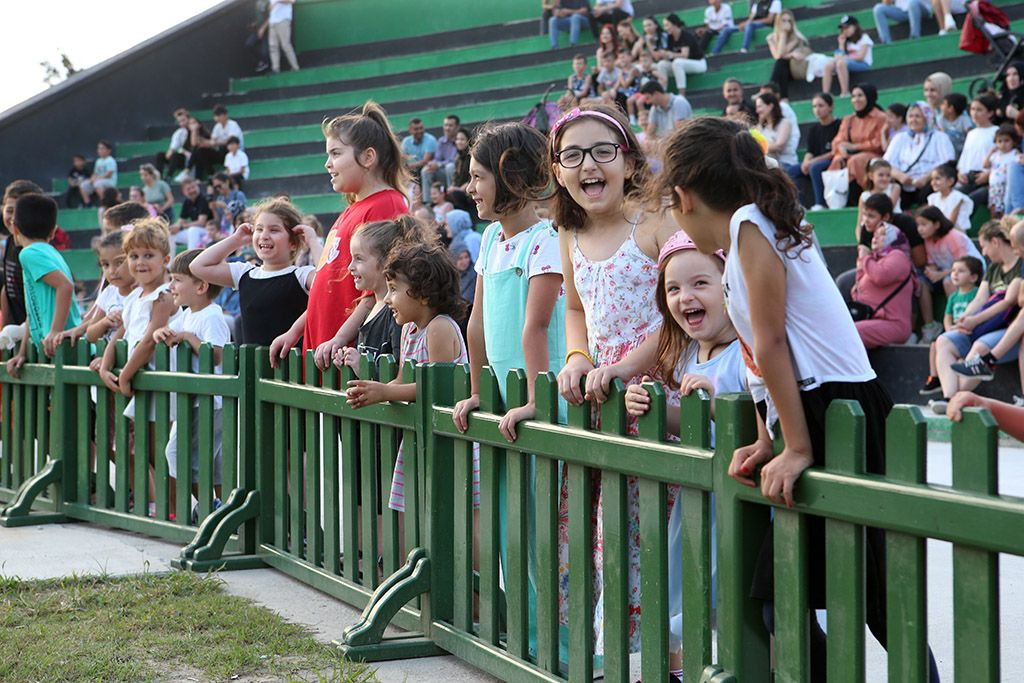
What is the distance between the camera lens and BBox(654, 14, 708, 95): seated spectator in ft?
53.6

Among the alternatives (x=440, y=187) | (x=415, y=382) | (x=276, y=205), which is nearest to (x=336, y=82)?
(x=440, y=187)

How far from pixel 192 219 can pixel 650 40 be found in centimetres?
659

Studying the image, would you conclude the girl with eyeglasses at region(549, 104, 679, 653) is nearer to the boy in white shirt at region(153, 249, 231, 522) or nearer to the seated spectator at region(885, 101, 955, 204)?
the boy in white shirt at region(153, 249, 231, 522)

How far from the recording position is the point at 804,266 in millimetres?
A: 2598

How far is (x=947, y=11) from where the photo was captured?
14664mm

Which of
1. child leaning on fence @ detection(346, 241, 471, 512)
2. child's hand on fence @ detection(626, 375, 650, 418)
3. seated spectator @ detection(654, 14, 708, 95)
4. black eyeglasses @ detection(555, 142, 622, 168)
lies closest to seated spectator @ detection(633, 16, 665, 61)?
seated spectator @ detection(654, 14, 708, 95)

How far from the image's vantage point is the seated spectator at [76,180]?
20.4 metres

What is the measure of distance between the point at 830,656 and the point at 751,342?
0.64 metres

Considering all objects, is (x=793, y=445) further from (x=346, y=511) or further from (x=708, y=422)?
(x=346, y=511)

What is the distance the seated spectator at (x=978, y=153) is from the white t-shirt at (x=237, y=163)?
11557mm

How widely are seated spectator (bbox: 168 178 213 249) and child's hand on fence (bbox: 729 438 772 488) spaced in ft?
47.0

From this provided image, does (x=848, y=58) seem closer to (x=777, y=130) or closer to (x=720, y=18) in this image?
(x=777, y=130)

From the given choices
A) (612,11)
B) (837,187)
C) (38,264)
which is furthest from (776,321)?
(612,11)

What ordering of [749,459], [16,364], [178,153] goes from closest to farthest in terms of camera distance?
[749,459] < [16,364] < [178,153]
